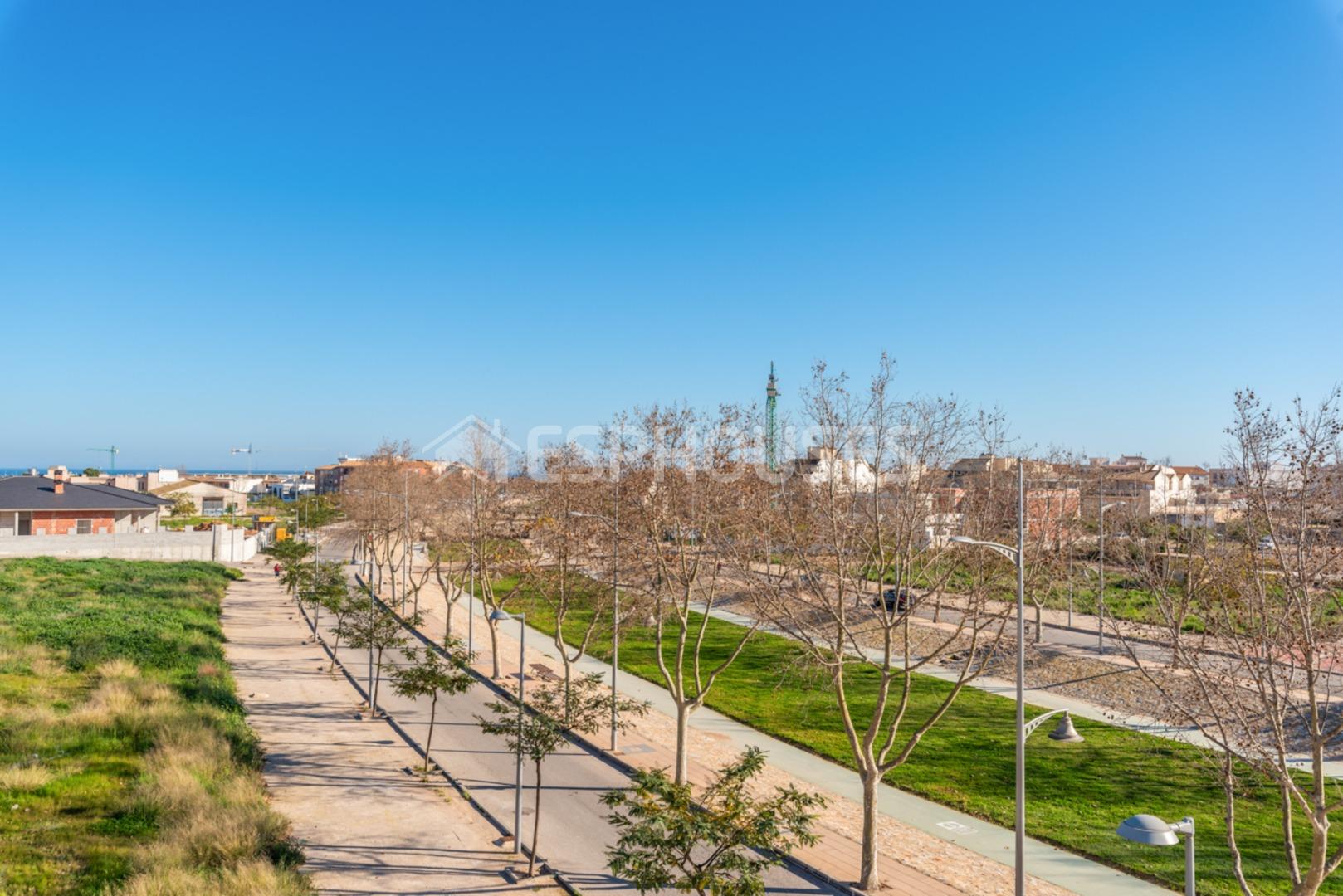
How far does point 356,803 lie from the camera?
60.3ft

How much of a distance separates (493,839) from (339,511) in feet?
206

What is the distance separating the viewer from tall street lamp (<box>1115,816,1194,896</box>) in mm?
9617

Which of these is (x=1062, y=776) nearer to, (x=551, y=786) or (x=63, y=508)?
(x=551, y=786)

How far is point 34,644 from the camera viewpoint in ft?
102

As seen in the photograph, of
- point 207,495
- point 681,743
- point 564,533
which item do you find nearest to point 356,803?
point 681,743

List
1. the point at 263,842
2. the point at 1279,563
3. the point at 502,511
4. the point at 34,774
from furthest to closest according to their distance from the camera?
the point at 502,511
the point at 34,774
the point at 263,842
the point at 1279,563

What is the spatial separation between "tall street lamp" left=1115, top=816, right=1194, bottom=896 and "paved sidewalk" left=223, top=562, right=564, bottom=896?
9101 millimetres

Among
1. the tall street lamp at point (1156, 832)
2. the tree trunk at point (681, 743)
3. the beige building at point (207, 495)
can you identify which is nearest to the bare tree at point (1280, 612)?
the tall street lamp at point (1156, 832)

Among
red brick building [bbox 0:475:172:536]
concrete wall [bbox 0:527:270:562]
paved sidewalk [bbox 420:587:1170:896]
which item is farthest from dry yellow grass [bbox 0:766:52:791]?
red brick building [bbox 0:475:172:536]

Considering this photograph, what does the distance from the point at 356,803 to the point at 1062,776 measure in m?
17.0

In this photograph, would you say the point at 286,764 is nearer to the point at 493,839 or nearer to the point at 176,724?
the point at 176,724

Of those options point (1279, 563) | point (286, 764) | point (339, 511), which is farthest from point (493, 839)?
point (339, 511)

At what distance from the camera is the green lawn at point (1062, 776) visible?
16281 mm

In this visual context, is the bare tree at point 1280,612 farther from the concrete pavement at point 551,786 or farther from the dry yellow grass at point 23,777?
the dry yellow grass at point 23,777
